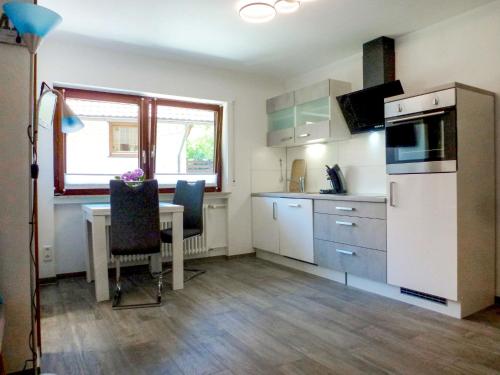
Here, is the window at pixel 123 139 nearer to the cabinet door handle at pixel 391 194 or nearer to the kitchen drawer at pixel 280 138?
the kitchen drawer at pixel 280 138

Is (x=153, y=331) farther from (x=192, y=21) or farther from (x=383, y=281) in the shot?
(x=192, y=21)

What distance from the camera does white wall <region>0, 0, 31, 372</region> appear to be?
1.74 meters

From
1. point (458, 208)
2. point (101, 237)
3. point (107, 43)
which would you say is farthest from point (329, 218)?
point (107, 43)

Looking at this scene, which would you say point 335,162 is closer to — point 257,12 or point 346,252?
point 346,252

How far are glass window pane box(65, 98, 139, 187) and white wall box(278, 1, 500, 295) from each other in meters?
2.36

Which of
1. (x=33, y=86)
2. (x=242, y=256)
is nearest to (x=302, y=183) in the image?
Result: (x=242, y=256)

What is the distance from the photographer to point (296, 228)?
12.9ft

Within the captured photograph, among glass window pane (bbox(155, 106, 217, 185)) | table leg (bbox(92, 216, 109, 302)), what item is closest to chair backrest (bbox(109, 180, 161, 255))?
table leg (bbox(92, 216, 109, 302))

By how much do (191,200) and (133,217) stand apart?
1.11m

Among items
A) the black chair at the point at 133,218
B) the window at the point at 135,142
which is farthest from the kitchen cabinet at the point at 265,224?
the black chair at the point at 133,218

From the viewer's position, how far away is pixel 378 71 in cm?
349

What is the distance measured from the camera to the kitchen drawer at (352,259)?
9.90ft

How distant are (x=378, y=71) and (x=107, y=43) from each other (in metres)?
2.78

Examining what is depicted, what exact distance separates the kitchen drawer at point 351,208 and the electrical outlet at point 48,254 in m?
2.74
